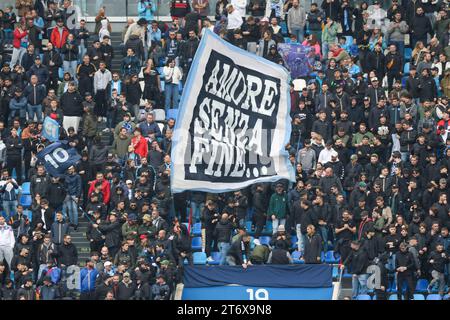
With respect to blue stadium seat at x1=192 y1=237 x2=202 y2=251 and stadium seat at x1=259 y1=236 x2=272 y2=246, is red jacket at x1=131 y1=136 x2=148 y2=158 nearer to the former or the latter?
blue stadium seat at x1=192 y1=237 x2=202 y2=251

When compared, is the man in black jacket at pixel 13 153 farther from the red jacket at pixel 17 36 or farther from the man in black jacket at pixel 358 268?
the man in black jacket at pixel 358 268

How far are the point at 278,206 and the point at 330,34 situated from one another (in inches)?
305

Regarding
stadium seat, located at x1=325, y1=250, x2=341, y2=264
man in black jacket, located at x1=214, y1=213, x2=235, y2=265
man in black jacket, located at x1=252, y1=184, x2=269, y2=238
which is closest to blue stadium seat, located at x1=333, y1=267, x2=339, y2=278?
stadium seat, located at x1=325, y1=250, x2=341, y2=264

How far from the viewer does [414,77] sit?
39062mm

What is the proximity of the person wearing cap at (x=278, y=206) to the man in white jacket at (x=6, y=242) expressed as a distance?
591 cm

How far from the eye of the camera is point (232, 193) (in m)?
35.3

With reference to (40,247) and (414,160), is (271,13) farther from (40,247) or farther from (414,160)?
(40,247)

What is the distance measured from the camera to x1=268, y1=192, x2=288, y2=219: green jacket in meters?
35.0

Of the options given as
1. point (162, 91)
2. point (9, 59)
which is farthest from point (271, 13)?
point (9, 59)

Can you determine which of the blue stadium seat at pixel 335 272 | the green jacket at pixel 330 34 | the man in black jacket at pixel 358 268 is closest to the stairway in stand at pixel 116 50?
the green jacket at pixel 330 34

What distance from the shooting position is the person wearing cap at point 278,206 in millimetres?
35000

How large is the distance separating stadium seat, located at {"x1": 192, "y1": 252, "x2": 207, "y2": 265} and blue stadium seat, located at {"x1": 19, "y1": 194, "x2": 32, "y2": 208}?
4.69 meters

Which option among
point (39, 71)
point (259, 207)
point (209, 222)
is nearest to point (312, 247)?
point (259, 207)
